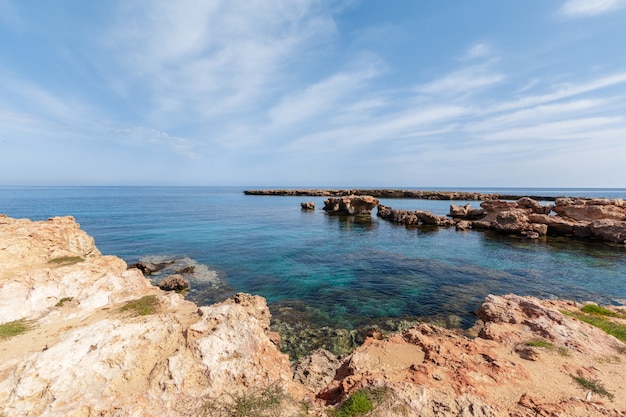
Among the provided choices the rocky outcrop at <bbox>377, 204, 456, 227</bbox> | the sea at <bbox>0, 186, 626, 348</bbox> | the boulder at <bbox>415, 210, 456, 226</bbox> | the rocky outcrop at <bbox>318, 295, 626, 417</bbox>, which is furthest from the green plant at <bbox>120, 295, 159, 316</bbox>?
the boulder at <bbox>415, 210, 456, 226</bbox>

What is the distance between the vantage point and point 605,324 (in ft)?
41.1

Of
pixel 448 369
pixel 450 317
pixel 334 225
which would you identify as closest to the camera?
pixel 448 369

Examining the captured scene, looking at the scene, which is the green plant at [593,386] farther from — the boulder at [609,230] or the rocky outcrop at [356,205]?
the rocky outcrop at [356,205]

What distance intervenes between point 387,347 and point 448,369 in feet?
8.00

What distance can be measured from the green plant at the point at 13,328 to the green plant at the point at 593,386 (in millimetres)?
19433

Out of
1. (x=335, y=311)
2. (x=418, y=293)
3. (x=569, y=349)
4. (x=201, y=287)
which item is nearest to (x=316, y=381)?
(x=335, y=311)

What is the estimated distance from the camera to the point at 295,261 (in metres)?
28.5

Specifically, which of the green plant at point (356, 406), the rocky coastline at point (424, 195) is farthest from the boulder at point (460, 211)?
the rocky coastline at point (424, 195)

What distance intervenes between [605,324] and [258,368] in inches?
637

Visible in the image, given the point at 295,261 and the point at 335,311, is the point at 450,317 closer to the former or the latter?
the point at 335,311

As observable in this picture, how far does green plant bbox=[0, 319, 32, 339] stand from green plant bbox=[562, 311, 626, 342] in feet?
80.9

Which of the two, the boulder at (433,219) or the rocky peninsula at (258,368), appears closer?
the rocky peninsula at (258,368)

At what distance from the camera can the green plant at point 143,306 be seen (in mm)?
12102

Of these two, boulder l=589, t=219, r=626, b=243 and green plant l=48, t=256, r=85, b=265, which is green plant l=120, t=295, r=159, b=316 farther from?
boulder l=589, t=219, r=626, b=243
